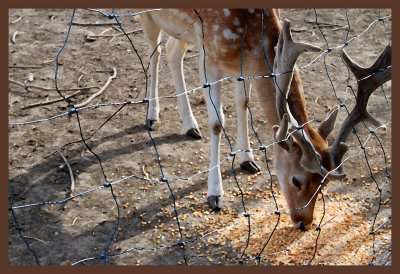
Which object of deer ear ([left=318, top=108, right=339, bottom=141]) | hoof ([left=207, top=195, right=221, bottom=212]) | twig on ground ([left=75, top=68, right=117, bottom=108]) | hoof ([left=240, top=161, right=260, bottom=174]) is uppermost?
twig on ground ([left=75, top=68, right=117, bottom=108])

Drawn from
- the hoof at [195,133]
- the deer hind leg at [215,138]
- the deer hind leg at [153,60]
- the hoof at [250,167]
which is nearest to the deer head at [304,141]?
the deer hind leg at [215,138]

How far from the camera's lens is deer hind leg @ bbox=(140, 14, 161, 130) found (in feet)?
18.0

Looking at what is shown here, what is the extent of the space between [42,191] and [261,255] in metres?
1.58

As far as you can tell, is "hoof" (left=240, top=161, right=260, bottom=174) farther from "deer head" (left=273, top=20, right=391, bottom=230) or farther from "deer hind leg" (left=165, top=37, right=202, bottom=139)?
"deer head" (left=273, top=20, right=391, bottom=230)

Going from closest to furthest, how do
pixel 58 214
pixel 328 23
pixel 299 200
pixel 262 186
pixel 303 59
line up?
pixel 299 200 < pixel 58 214 < pixel 262 186 < pixel 303 59 < pixel 328 23

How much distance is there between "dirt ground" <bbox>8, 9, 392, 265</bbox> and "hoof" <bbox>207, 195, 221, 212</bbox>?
47mm

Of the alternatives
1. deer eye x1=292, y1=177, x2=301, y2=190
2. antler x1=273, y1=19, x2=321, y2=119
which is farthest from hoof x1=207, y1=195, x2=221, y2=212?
antler x1=273, y1=19, x2=321, y2=119

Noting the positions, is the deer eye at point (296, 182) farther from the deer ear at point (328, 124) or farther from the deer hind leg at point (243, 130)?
the deer hind leg at point (243, 130)

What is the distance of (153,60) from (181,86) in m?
0.31

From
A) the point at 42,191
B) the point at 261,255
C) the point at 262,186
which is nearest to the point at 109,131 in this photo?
the point at 42,191

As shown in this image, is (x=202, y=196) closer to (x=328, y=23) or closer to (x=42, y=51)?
(x=42, y=51)

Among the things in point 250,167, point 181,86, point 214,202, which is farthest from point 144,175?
point 181,86

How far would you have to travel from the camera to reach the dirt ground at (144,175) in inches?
171

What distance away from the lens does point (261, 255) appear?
4.26 metres
